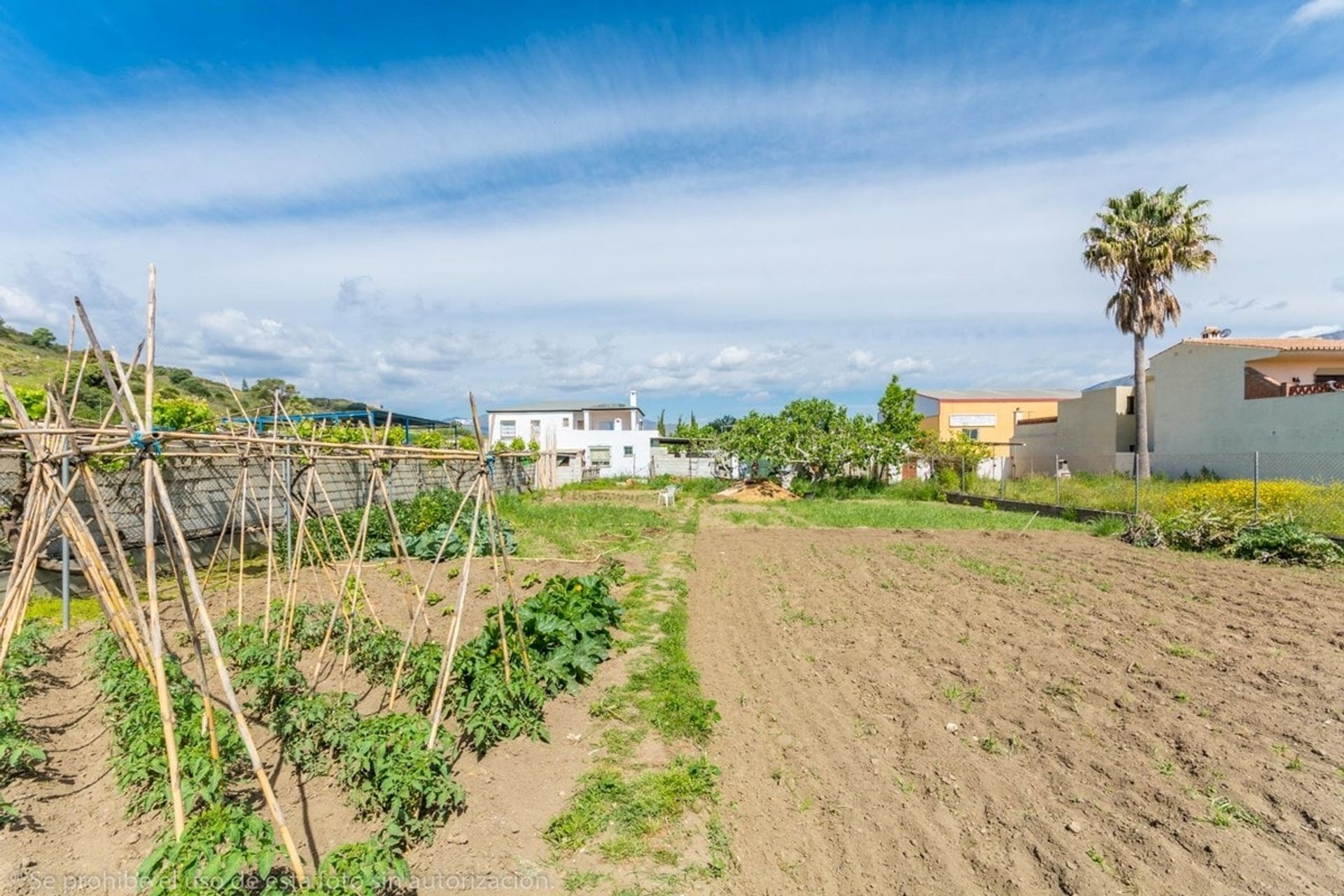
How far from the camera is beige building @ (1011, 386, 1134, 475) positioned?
22891 millimetres

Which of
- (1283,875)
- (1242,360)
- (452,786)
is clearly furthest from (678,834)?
(1242,360)

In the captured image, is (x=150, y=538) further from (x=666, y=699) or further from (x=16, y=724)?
(x=666, y=699)

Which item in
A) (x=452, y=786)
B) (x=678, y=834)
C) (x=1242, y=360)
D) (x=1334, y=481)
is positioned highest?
(x=1242, y=360)

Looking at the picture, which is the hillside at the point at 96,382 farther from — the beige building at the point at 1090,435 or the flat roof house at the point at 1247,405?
the beige building at the point at 1090,435

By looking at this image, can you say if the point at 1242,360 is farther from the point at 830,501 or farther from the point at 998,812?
the point at 998,812

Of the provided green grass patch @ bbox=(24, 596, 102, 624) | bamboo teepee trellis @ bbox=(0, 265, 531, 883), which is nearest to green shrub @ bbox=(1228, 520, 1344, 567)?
bamboo teepee trellis @ bbox=(0, 265, 531, 883)

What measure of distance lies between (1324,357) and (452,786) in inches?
1023

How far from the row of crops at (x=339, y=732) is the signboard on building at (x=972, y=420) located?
3131cm

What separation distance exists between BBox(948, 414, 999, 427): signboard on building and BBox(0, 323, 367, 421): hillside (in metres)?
27.5

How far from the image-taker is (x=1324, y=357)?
1934cm

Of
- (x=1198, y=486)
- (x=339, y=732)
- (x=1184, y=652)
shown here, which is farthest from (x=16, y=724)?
(x=1198, y=486)

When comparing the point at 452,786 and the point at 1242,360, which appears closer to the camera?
the point at 452,786

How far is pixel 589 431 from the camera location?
38594 millimetres

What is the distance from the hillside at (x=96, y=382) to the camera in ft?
54.8
